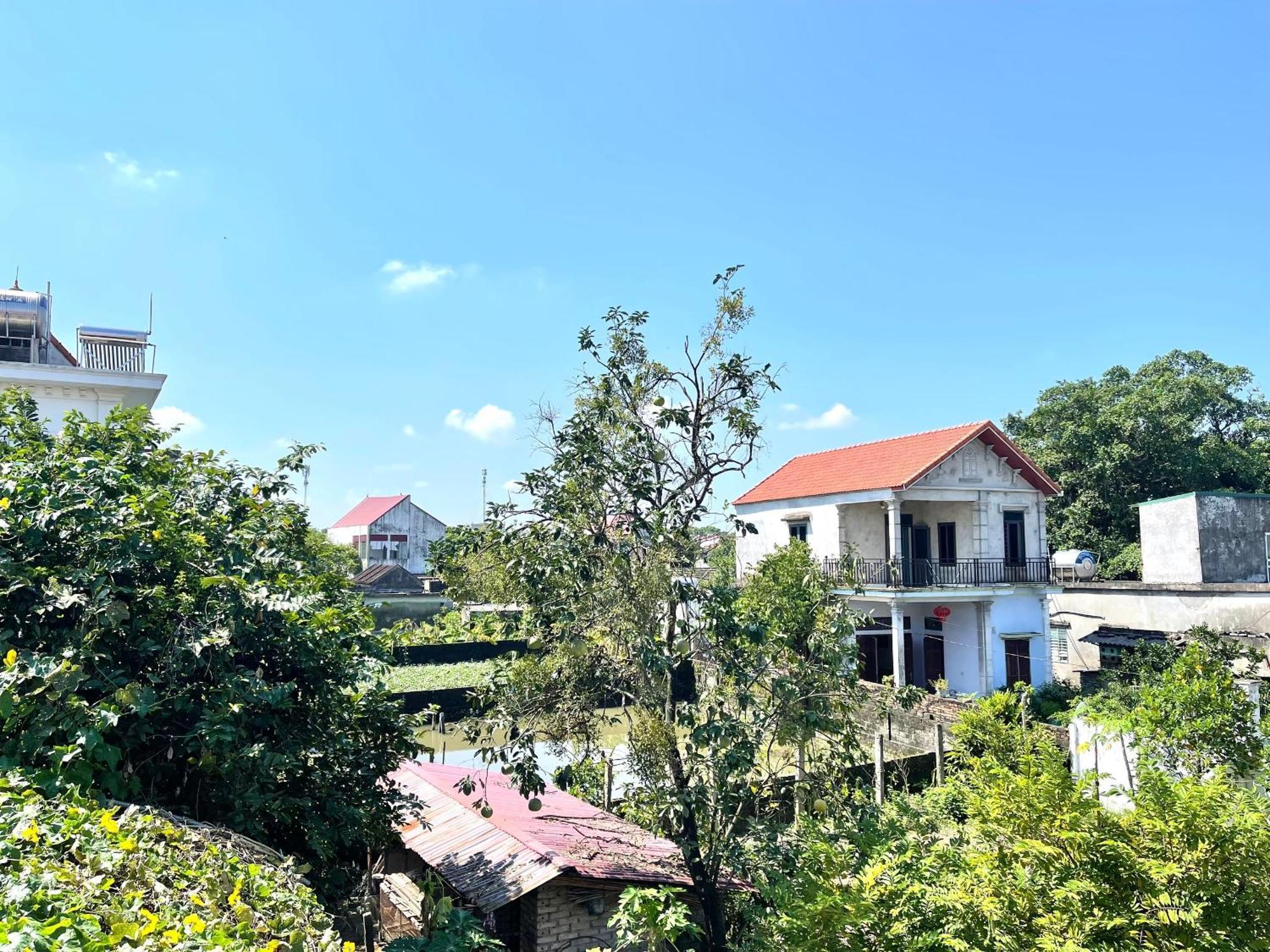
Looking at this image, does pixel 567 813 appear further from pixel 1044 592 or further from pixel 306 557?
pixel 1044 592

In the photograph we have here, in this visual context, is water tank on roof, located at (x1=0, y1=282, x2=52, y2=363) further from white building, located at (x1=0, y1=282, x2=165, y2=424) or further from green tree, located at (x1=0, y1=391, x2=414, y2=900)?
green tree, located at (x1=0, y1=391, x2=414, y2=900)

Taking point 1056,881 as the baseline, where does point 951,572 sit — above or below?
above

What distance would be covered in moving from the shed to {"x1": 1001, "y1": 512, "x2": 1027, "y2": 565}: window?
16467mm

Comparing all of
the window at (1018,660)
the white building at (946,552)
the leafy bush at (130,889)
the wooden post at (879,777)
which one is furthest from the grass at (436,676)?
the leafy bush at (130,889)

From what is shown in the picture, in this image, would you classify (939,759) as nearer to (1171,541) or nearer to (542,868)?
(542,868)

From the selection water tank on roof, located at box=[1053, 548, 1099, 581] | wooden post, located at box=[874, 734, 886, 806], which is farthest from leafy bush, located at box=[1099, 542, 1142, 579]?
wooden post, located at box=[874, 734, 886, 806]

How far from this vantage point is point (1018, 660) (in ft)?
68.8

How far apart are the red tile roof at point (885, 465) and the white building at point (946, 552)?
0.04 metres

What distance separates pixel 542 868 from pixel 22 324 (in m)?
13.3

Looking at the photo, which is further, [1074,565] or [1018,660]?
[1074,565]

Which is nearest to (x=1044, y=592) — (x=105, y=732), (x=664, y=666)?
(x=664, y=666)

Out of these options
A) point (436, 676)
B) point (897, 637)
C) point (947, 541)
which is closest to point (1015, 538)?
point (947, 541)

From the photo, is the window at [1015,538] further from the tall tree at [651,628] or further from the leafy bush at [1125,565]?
the tall tree at [651,628]

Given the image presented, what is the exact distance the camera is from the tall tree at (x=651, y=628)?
6965mm
